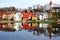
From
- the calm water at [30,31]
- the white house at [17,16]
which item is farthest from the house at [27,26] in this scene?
the white house at [17,16]

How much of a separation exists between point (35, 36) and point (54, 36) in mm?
239

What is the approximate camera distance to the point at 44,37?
2.23 meters

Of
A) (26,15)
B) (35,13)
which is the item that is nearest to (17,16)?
(26,15)

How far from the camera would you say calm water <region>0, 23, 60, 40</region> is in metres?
2.22

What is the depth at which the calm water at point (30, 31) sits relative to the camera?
2217 millimetres

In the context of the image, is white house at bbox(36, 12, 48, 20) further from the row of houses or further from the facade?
the facade

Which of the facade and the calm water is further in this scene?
the facade

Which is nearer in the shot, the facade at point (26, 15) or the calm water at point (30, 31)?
the calm water at point (30, 31)

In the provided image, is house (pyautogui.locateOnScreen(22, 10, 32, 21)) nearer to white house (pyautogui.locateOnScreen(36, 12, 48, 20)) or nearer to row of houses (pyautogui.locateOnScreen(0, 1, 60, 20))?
row of houses (pyautogui.locateOnScreen(0, 1, 60, 20))

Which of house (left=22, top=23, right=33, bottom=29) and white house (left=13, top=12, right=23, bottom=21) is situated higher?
white house (left=13, top=12, right=23, bottom=21)

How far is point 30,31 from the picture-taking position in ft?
7.54

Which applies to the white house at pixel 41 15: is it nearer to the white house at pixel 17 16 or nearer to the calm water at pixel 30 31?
the calm water at pixel 30 31

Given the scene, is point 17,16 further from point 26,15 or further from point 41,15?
point 41,15

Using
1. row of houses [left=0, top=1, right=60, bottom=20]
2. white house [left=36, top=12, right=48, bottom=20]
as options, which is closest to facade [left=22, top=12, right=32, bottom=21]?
row of houses [left=0, top=1, right=60, bottom=20]
